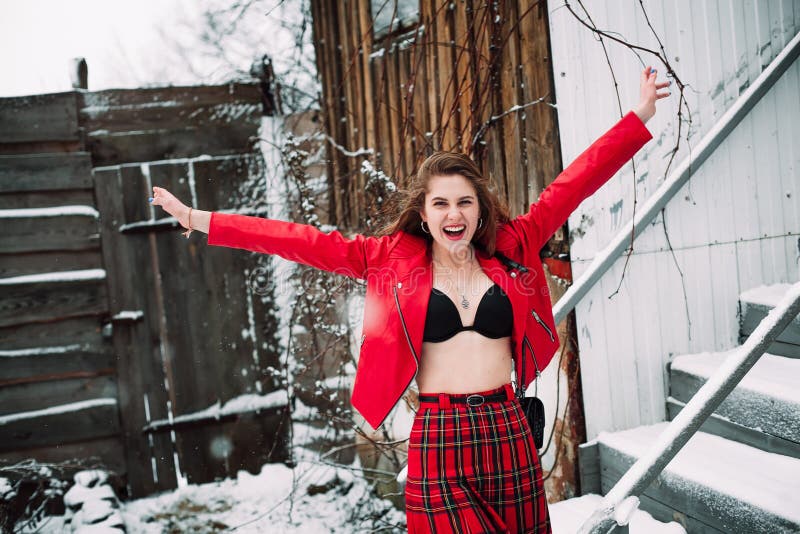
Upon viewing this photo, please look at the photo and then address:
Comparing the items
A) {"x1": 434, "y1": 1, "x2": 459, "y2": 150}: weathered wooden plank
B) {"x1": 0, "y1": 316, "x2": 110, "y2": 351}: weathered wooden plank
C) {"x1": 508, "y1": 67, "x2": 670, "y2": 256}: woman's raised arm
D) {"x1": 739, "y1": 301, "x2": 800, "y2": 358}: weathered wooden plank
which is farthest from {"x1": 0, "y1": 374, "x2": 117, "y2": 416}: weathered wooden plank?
{"x1": 739, "y1": 301, "x2": 800, "y2": 358}: weathered wooden plank

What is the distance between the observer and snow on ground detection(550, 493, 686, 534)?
7.58 ft

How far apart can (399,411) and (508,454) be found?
2.40 m

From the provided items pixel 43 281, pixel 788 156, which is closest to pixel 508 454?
pixel 788 156

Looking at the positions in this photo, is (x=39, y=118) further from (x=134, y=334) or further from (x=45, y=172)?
(x=134, y=334)

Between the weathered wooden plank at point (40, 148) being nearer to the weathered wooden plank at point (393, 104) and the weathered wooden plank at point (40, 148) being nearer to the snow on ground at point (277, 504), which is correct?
the weathered wooden plank at point (393, 104)

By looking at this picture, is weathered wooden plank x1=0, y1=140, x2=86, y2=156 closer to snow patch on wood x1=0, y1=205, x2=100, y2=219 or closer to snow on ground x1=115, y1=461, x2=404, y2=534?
snow patch on wood x1=0, y1=205, x2=100, y2=219

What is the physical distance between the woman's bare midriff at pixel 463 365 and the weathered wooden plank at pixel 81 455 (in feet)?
10.7

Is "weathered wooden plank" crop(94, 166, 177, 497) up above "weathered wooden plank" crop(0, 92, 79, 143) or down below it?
below

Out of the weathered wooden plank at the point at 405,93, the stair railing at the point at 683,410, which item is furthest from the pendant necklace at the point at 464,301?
the weathered wooden plank at the point at 405,93

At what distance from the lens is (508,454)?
174 centimetres

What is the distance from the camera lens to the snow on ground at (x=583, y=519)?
91.0 inches

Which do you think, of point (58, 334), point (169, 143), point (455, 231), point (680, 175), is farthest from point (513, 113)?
point (58, 334)

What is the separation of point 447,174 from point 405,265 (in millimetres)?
309

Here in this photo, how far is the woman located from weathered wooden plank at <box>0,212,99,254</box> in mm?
2707
